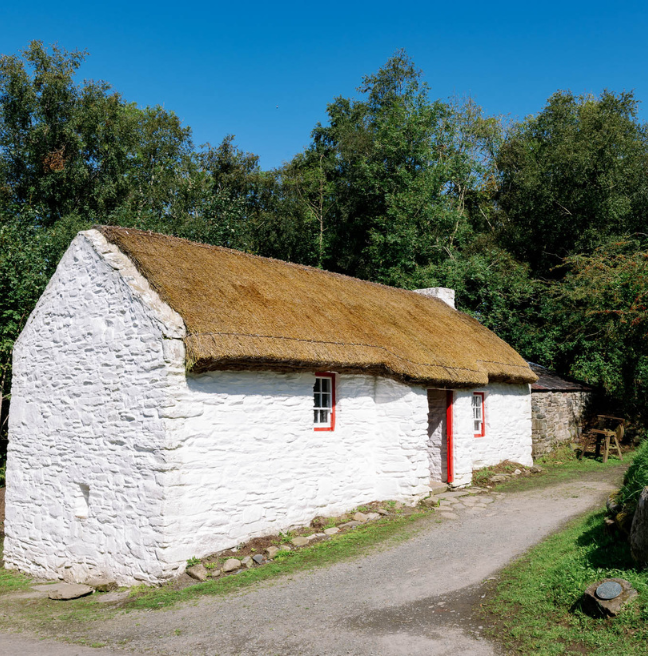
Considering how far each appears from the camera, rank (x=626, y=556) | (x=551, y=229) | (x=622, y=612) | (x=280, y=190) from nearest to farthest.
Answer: (x=622, y=612) → (x=626, y=556) → (x=551, y=229) → (x=280, y=190)

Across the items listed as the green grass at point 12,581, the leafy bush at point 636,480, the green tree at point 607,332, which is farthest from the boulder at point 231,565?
the green tree at point 607,332

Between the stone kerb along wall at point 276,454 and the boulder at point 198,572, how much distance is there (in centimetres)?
21

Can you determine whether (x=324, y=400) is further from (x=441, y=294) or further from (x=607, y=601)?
(x=441, y=294)

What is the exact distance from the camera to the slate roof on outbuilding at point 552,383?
60.7ft

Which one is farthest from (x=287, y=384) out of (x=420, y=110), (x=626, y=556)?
(x=420, y=110)

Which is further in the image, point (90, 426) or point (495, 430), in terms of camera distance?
point (495, 430)

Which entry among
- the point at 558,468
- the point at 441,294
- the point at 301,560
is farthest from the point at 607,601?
the point at 441,294

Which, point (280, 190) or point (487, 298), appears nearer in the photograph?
point (487, 298)

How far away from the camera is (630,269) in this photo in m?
18.6

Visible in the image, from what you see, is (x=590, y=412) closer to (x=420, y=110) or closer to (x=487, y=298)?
(x=487, y=298)

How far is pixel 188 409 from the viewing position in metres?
9.03

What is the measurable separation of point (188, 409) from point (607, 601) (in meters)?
6.08

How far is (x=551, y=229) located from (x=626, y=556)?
23.2 meters

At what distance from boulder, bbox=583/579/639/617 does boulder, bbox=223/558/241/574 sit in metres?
5.07
